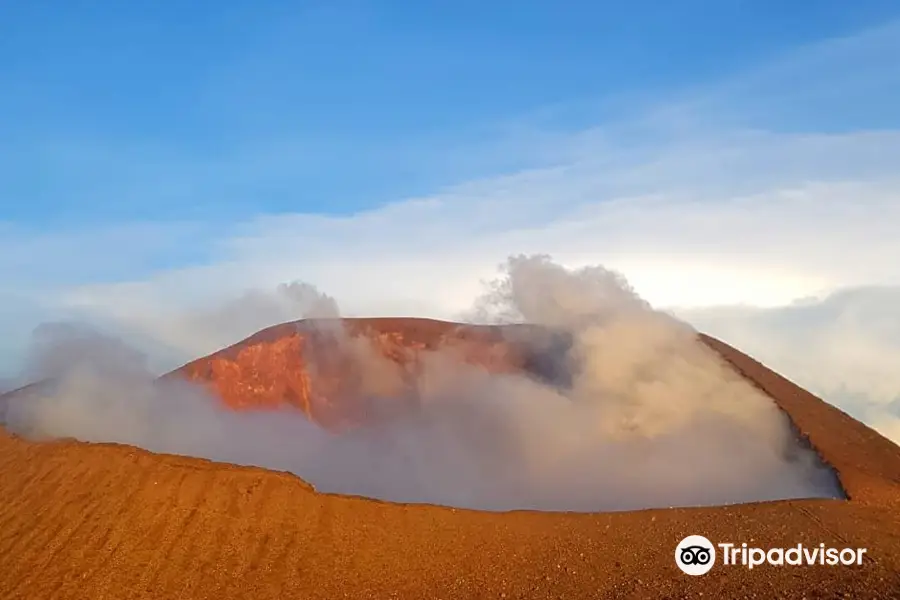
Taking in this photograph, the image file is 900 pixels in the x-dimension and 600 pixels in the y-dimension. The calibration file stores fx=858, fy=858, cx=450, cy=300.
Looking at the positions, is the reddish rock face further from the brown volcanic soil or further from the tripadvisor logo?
the tripadvisor logo

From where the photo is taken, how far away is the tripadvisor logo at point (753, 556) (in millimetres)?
14266

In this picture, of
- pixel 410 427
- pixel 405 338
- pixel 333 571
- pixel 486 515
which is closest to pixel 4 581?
pixel 333 571

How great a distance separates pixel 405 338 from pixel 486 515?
15502mm

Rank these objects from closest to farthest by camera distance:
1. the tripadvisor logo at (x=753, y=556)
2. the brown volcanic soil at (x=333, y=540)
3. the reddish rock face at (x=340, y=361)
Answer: the brown volcanic soil at (x=333, y=540), the tripadvisor logo at (x=753, y=556), the reddish rock face at (x=340, y=361)

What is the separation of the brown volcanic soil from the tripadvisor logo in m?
0.27

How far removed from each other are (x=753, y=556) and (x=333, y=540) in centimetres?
740

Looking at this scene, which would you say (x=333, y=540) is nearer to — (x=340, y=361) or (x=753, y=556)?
(x=753, y=556)

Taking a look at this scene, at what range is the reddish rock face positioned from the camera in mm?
29484

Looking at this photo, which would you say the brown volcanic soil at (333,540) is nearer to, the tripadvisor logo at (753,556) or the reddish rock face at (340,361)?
the tripadvisor logo at (753,556)

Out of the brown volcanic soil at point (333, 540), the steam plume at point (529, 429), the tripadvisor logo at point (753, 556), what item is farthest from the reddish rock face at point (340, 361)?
the tripadvisor logo at point (753, 556)

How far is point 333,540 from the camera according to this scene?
1567cm

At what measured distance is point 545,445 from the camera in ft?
85.8

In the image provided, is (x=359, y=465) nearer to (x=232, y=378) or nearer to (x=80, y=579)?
(x=232, y=378)

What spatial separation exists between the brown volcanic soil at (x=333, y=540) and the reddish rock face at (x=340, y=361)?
10.8 metres
